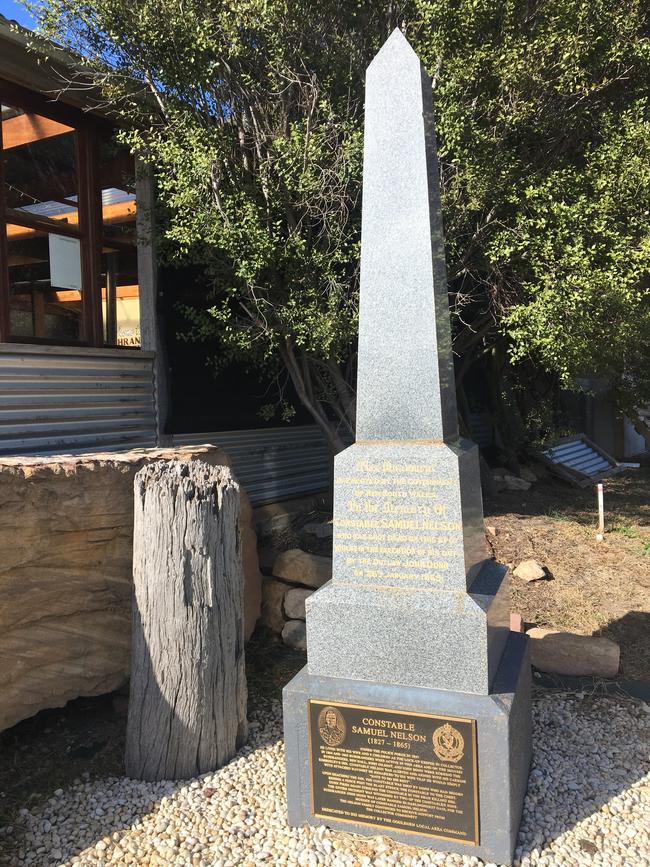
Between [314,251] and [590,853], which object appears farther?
[314,251]

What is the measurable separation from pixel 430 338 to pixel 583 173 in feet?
12.6

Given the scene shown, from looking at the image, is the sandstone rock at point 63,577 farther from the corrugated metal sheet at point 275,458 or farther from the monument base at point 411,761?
the corrugated metal sheet at point 275,458

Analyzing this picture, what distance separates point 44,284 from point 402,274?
13.4ft

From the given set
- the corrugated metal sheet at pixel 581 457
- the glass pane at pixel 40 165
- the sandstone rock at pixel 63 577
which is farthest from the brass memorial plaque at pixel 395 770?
the corrugated metal sheet at pixel 581 457

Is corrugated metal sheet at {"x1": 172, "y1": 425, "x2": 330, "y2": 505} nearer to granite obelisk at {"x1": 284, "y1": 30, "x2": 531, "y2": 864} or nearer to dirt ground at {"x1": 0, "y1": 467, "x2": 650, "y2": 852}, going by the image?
dirt ground at {"x1": 0, "y1": 467, "x2": 650, "y2": 852}

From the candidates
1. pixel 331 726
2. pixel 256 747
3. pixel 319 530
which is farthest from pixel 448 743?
pixel 319 530

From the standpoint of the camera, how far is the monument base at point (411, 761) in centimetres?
284

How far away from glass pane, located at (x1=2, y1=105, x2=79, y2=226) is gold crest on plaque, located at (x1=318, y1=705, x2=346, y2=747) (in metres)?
5.00

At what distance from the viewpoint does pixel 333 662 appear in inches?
125

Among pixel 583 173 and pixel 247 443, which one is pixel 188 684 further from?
pixel 583 173

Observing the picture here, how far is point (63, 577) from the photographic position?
3.86m

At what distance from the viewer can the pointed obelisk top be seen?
3.16m

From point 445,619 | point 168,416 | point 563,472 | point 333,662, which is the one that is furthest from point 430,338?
point 563,472

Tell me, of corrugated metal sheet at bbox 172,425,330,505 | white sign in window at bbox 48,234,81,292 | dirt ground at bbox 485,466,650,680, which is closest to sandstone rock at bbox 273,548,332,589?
dirt ground at bbox 485,466,650,680
